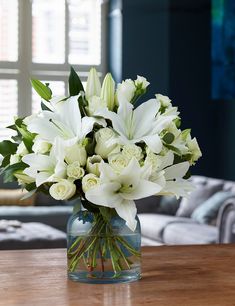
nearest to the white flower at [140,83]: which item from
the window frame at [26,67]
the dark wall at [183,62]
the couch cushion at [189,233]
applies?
the couch cushion at [189,233]

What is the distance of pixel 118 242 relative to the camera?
1654 millimetres

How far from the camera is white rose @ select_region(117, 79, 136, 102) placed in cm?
167

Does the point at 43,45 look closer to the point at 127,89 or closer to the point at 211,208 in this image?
the point at 211,208

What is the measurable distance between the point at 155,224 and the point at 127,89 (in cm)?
426

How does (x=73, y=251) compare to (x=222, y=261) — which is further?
(x=222, y=261)

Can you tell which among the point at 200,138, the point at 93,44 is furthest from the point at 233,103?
the point at 93,44

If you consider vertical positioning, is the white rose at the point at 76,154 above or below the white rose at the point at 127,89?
below

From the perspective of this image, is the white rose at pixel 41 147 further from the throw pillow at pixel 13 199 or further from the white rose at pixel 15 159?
the throw pillow at pixel 13 199

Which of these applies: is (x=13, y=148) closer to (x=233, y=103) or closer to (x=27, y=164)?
(x=27, y=164)

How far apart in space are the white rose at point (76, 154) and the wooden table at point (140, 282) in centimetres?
27

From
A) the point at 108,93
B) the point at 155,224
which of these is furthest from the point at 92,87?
the point at 155,224

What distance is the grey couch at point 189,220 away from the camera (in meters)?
4.72

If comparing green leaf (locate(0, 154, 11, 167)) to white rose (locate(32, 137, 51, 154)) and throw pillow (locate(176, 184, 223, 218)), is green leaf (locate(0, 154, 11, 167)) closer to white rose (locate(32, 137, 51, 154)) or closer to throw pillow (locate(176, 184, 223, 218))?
white rose (locate(32, 137, 51, 154))

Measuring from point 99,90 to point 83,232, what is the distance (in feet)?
1.04
